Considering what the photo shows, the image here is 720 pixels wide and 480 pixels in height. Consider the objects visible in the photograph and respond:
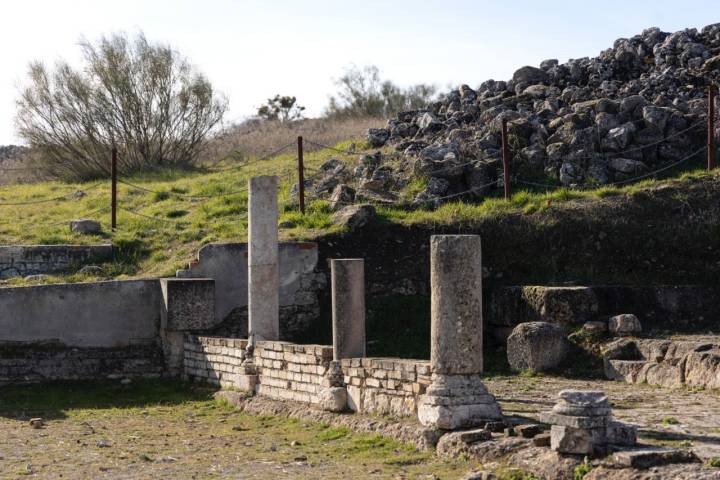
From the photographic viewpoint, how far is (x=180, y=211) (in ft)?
75.8

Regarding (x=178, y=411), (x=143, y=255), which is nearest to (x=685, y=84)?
(x=143, y=255)

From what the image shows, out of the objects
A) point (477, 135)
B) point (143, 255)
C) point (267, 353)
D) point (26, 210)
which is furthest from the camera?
point (26, 210)

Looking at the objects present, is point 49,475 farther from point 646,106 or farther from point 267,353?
point 646,106

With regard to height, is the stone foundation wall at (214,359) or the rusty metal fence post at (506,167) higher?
the rusty metal fence post at (506,167)

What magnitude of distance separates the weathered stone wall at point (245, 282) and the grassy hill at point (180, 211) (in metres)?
0.68

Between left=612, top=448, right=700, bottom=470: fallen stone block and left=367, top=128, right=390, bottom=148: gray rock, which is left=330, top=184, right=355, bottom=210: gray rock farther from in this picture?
left=612, top=448, right=700, bottom=470: fallen stone block

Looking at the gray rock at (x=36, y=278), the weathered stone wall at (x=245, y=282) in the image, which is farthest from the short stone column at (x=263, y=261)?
the gray rock at (x=36, y=278)

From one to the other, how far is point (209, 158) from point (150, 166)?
332cm

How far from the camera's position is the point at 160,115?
100 feet

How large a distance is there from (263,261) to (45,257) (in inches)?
250

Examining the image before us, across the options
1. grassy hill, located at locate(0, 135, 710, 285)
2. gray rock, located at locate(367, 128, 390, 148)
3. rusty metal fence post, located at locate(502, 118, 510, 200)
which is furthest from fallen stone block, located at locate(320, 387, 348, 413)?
gray rock, located at locate(367, 128, 390, 148)

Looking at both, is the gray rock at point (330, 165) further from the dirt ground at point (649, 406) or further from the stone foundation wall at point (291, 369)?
the dirt ground at point (649, 406)

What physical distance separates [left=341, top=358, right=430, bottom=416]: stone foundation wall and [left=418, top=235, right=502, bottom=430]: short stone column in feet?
1.35

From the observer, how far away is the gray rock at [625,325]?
49.2 ft
